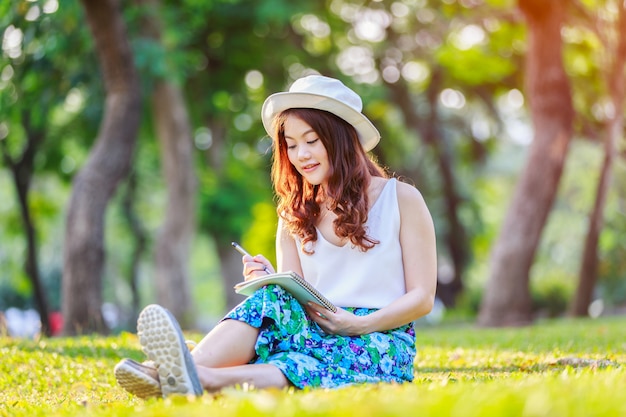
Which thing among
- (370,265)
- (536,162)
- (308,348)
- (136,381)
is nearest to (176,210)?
(536,162)

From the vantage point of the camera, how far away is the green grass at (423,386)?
2.48 meters

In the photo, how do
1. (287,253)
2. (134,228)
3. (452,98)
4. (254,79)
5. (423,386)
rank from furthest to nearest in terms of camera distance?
(452,98), (134,228), (254,79), (287,253), (423,386)

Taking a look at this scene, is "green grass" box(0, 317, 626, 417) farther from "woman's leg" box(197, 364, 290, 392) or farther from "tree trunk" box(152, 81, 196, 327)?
"tree trunk" box(152, 81, 196, 327)

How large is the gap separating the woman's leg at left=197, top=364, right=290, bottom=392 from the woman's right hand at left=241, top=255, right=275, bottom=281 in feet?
1.96

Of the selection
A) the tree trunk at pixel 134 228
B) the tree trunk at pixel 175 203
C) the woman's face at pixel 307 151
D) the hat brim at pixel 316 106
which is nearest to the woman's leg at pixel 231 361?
the woman's face at pixel 307 151

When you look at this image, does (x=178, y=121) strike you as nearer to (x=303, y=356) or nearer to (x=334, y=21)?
(x=334, y=21)

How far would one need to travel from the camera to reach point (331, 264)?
180 inches

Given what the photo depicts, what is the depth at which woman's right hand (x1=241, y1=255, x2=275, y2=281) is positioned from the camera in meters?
4.43

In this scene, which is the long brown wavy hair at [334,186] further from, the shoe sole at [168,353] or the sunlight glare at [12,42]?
the sunlight glare at [12,42]

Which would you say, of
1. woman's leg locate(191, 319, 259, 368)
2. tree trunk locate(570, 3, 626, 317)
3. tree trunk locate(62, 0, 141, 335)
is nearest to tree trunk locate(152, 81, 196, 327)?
tree trunk locate(62, 0, 141, 335)

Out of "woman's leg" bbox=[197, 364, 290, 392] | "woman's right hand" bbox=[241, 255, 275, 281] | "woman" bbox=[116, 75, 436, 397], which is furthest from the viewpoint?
"woman's right hand" bbox=[241, 255, 275, 281]

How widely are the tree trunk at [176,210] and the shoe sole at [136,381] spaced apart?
39.7ft

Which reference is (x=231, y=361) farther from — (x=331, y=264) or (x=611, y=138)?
(x=611, y=138)

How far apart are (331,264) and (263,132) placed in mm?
16108
